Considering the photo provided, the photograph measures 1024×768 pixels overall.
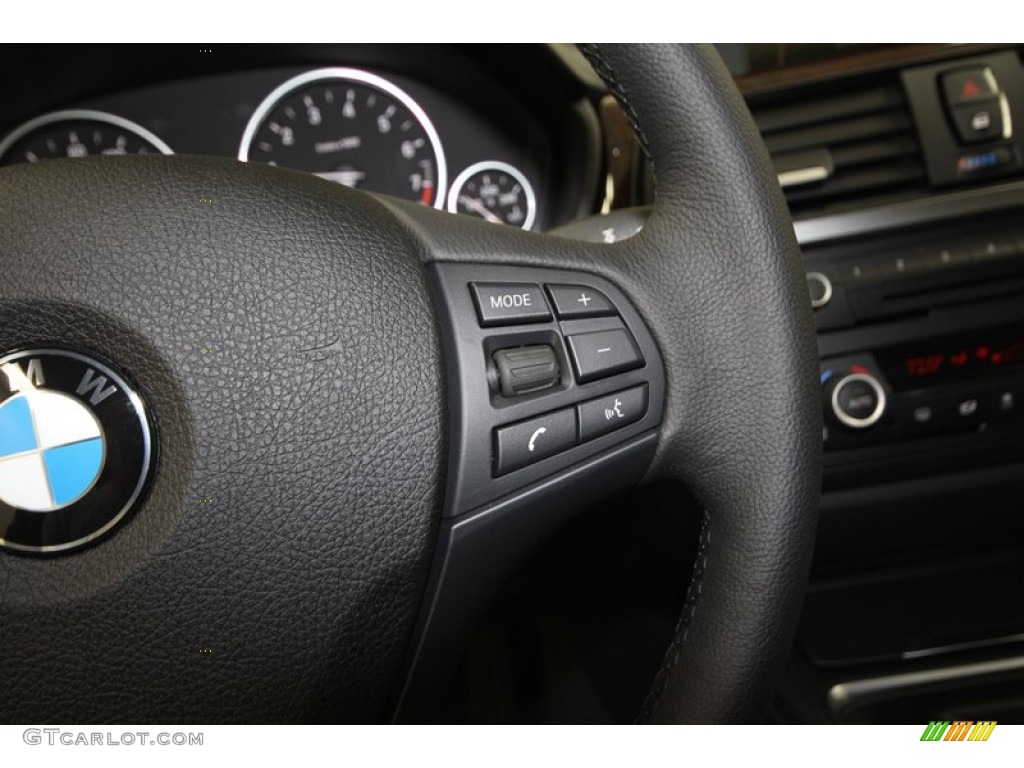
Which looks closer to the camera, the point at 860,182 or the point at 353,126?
the point at 860,182

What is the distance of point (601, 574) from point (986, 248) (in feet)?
1.89

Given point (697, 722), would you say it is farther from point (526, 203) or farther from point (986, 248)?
point (526, 203)

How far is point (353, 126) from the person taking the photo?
4.08 ft

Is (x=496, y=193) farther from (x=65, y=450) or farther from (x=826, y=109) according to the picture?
(x=65, y=450)

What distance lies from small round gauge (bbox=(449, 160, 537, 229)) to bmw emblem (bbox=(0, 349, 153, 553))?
32.7 inches

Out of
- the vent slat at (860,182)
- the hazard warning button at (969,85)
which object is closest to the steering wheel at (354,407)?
the vent slat at (860,182)

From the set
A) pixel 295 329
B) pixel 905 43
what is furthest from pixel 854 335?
pixel 295 329

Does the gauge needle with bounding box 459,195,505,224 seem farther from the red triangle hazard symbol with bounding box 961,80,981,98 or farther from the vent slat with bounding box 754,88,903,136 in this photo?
the red triangle hazard symbol with bounding box 961,80,981,98

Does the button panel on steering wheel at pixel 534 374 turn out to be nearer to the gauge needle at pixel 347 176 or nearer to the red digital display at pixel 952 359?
the red digital display at pixel 952 359

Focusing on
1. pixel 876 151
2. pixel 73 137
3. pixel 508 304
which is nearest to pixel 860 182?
pixel 876 151

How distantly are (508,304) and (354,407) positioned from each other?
12cm

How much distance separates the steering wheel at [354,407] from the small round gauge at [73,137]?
77cm

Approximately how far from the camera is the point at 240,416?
0.49 m

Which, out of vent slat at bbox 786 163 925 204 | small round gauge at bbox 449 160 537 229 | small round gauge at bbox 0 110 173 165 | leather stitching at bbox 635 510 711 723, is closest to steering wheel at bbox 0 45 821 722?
leather stitching at bbox 635 510 711 723
